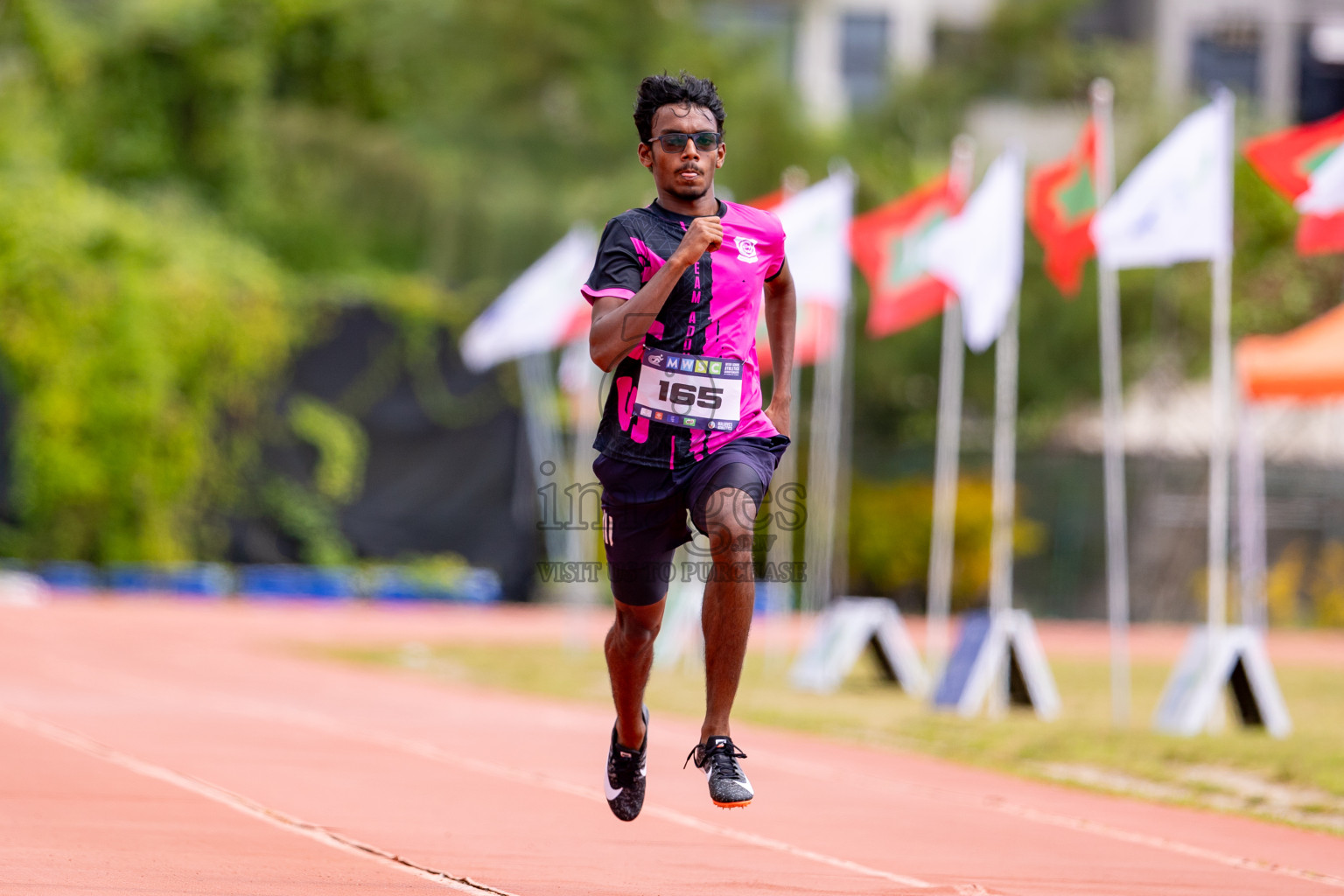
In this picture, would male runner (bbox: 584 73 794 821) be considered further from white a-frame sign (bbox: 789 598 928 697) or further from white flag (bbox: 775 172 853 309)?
white flag (bbox: 775 172 853 309)

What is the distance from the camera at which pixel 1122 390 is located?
27156 millimetres

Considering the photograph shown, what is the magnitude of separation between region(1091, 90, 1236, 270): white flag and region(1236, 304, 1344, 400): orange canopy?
300 cm

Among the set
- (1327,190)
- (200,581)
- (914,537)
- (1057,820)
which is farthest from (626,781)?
(914,537)

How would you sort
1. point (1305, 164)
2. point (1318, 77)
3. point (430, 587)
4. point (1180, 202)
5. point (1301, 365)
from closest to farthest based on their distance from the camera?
Answer: point (1305, 164), point (1180, 202), point (1301, 365), point (430, 587), point (1318, 77)

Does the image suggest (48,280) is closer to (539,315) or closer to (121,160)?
(539,315)

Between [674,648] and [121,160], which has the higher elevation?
[121,160]

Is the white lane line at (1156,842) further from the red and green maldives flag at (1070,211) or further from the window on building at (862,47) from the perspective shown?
the window on building at (862,47)

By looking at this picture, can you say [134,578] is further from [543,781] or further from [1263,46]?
[1263,46]

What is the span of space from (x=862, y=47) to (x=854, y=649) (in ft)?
85.9

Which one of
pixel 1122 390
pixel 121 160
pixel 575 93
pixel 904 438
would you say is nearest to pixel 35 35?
pixel 121 160

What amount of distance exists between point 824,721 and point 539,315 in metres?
A: 6.82

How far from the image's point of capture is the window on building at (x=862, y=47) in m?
38.2

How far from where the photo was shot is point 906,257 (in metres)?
15.4

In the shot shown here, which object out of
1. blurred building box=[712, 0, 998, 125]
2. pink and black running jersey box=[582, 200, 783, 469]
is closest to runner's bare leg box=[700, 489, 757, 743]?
pink and black running jersey box=[582, 200, 783, 469]
